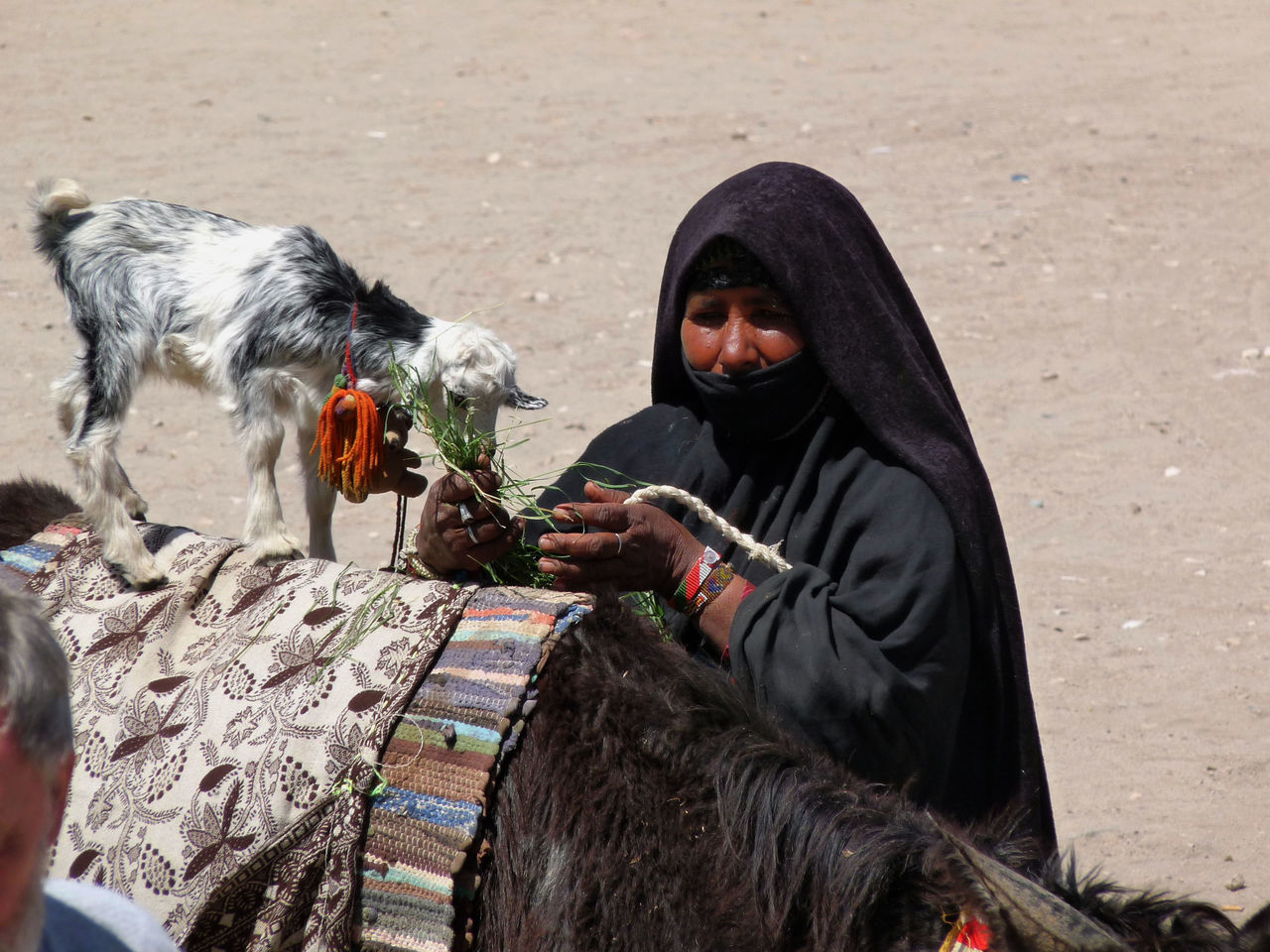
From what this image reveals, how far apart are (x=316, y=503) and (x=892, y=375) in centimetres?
128

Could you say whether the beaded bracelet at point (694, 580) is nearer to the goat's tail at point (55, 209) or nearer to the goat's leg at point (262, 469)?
the goat's leg at point (262, 469)

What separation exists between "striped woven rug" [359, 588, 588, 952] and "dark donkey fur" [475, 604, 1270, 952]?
0.04 meters

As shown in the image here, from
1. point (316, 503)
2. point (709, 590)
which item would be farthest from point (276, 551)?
point (709, 590)

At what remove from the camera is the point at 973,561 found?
2291 mm

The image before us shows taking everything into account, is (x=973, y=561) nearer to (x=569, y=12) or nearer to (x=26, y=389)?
(x=26, y=389)

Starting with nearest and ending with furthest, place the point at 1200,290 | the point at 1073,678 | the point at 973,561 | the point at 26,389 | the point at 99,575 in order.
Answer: the point at 973,561 → the point at 99,575 → the point at 1073,678 → the point at 26,389 → the point at 1200,290

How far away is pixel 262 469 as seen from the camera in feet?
8.52

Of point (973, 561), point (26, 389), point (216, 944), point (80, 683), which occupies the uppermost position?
point (973, 561)

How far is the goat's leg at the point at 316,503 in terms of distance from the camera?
283cm

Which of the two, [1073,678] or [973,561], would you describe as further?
[1073,678]

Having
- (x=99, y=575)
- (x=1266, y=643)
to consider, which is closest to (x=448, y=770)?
(x=99, y=575)

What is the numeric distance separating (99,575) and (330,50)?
970 centimetres

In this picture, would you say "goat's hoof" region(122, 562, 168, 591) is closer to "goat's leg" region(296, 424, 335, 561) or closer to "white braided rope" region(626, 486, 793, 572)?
"goat's leg" region(296, 424, 335, 561)

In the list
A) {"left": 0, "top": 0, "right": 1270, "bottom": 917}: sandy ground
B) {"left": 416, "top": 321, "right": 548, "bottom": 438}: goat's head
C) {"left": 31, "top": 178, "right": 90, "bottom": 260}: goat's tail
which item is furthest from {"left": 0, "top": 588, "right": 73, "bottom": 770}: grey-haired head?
{"left": 0, "top": 0, "right": 1270, "bottom": 917}: sandy ground
